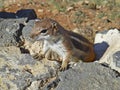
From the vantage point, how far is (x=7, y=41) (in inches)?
298

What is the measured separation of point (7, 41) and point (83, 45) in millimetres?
1417

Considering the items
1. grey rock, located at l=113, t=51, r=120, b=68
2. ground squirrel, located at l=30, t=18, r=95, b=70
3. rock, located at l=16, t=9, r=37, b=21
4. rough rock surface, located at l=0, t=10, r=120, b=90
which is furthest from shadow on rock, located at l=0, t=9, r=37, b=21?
grey rock, located at l=113, t=51, r=120, b=68

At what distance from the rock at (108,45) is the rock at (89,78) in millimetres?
443

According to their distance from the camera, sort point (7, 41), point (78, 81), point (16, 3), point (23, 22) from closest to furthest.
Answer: point (78, 81) < point (7, 41) < point (23, 22) < point (16, 3)

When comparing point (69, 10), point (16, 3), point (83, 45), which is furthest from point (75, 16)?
point (83, 45)

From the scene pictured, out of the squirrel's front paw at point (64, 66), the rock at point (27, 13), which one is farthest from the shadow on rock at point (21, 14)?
the squirrel's front paw at point (64, 66)

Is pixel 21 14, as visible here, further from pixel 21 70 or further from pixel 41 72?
pixel 41 72

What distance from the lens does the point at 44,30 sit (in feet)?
22.9

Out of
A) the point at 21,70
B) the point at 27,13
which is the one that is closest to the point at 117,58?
the point at 21,70

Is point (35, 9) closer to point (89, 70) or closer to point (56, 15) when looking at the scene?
point (56, 15)

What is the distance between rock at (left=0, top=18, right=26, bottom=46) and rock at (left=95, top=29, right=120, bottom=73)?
160 cm

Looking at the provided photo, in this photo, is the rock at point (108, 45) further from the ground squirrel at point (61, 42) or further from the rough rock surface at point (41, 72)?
the ground squirrel at point (61, 42)

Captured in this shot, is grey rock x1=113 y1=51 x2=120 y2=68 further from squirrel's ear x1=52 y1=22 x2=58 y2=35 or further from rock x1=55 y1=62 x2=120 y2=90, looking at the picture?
squirrel's ear x1=52 y1=22 x2=58 y2=35

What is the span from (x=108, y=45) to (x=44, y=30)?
1690 millimetres
